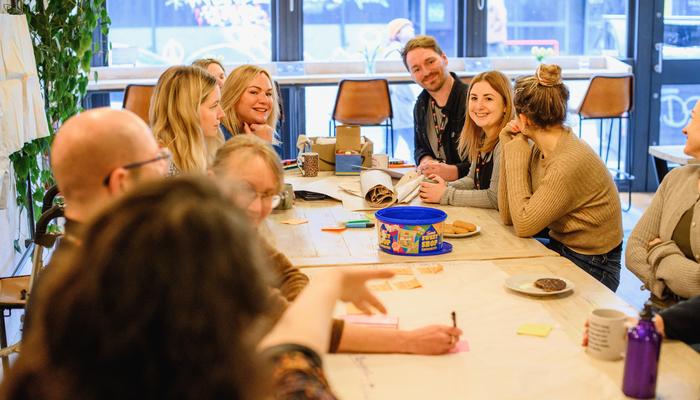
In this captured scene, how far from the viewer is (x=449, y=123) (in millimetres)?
4504

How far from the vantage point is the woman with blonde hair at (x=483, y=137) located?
11.2ft

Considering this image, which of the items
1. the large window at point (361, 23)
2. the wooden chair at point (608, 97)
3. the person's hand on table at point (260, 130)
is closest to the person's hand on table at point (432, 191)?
the person's hand on table at point (260, 130)

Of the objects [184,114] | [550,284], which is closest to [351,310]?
[550,284]

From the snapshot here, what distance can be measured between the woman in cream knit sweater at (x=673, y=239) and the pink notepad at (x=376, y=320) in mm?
986

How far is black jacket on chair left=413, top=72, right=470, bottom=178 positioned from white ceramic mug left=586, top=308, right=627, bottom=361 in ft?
8.21

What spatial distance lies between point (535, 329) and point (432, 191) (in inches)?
59.5

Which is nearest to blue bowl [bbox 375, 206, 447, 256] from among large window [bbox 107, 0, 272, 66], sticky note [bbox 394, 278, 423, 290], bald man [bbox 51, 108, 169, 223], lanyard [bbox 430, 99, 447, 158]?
sticky note [bbox 394, 278, 423, 290]

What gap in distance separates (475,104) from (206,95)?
3.75 ft

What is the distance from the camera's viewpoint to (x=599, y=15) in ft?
24.5

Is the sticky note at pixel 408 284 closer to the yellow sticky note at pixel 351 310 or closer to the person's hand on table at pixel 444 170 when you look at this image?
the yellow sticky note at pixel 351 310

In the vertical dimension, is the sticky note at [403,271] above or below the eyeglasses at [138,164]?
below

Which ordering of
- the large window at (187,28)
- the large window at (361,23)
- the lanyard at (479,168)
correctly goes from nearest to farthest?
the lanyard at (479,168)
the large window at (187,28)
the large window at (361,23)

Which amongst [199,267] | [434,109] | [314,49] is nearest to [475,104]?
[434,109]

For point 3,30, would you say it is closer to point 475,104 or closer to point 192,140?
point 192,140
